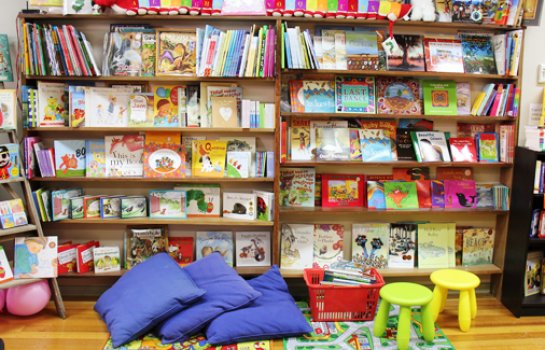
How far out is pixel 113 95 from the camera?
333 centimetres

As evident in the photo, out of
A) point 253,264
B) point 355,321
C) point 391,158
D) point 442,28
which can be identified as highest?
point 442,28

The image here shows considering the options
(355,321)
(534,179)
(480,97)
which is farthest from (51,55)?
(534,179)

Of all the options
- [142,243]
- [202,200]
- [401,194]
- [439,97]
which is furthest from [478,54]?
[142,243]

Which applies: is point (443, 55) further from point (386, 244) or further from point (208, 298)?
point (208, 298)

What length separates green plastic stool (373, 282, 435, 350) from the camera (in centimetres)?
275

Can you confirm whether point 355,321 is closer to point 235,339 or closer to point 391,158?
point 235,339

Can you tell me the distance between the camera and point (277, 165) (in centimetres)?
328

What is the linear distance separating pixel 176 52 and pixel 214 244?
1383mm

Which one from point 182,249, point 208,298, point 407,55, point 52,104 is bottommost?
point 208,298

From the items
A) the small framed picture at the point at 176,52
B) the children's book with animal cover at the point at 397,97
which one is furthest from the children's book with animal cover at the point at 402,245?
the small framed picture at the point at 176,52

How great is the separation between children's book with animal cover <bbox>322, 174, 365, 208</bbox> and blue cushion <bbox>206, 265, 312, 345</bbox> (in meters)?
0.83

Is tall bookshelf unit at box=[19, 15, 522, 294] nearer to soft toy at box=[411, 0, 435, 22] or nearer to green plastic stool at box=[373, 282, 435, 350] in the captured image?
soft toy at box=[411, 0, 435, 22]

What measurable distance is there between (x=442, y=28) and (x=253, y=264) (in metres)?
2.16

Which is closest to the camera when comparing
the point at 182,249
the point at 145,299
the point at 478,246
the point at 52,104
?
the point at 145,299
